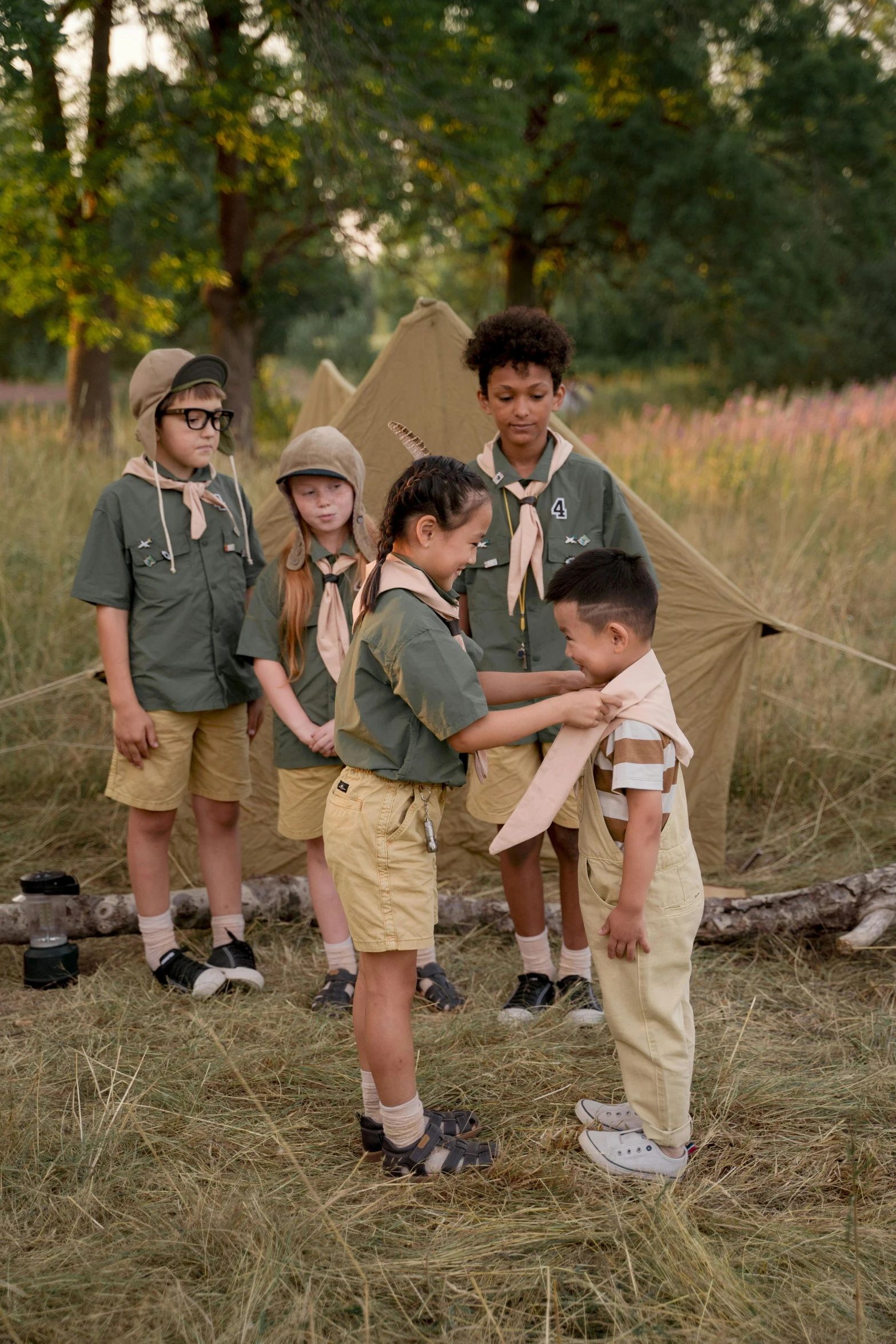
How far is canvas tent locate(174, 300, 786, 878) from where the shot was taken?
380 cm

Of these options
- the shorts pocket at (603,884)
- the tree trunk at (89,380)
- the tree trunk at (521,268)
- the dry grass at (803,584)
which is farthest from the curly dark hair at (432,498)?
the tree trunk at (521,268)

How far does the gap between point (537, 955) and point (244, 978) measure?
2.76 feet

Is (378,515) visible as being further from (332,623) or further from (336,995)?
(336,995)

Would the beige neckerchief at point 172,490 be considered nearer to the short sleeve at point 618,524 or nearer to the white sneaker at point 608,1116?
the short sleeve at point 618,524

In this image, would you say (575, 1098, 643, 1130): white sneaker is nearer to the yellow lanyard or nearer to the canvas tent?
the yellow lanyard

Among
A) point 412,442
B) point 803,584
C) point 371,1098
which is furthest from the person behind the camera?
point 803,584

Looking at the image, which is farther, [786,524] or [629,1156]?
[786,524]

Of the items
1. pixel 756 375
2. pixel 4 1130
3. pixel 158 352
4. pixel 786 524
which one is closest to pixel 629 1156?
pixel 4 1130

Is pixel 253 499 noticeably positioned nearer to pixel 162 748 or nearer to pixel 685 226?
pixel 162 748

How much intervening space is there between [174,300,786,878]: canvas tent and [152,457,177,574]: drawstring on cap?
74 cm

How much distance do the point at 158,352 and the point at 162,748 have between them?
3.54 ft

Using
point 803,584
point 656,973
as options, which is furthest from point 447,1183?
point 803,584

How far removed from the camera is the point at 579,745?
2.01 m

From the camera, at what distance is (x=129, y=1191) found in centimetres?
210
